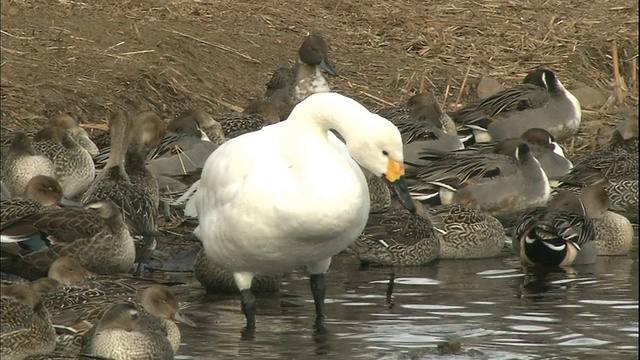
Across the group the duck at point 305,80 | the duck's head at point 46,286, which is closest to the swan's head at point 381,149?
the duck's head at point 46,286

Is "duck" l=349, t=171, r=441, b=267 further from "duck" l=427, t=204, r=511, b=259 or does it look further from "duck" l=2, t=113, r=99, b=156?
"duck" l=2, t=113, r=99, b=156

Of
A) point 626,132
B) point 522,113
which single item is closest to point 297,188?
point 626,132

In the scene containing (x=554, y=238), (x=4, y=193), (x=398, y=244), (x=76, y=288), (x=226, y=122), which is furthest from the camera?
(x=226, y=122)

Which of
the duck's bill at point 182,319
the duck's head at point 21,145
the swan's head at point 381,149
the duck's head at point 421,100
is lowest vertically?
the duck's head at point 21,145

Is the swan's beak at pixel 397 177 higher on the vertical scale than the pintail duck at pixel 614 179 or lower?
higher

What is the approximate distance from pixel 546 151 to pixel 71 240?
4.73m

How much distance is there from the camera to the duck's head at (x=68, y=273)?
9.12 meters

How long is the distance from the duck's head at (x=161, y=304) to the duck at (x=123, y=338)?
0.62 m

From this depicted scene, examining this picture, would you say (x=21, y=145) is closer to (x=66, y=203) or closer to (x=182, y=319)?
(x=66, y=203)

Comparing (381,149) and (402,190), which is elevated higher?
(381,149)

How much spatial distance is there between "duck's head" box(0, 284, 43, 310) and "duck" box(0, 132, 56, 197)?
3.18 m

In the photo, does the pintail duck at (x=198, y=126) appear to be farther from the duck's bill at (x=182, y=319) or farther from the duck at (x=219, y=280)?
the duck's bill at (x=182, y=319)

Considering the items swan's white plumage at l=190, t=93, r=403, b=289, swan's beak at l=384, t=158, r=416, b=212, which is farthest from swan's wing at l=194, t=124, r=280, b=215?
swan's beak at l=384, t=158, r=416, b=212

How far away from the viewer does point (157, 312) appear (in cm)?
845
